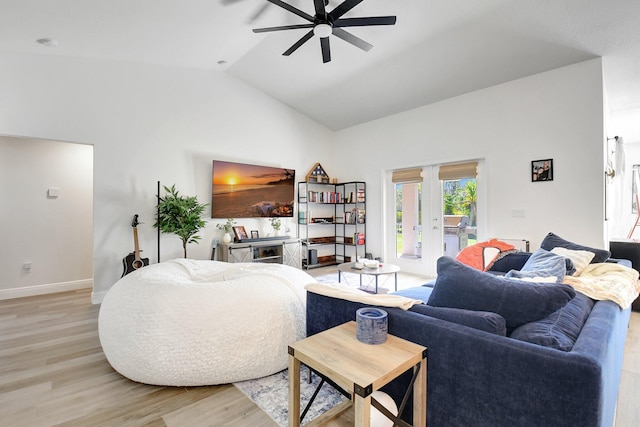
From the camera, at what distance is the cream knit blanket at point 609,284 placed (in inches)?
69.3

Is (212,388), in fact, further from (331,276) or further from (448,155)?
(448,155)

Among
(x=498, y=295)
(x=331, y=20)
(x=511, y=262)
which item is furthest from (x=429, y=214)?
(x=498, y=295)

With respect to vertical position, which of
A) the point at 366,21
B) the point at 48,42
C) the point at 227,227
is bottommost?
Result: the point at 227,227

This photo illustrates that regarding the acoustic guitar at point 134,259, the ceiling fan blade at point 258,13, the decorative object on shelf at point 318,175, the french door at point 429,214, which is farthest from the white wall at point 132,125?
the french door at point 429,214

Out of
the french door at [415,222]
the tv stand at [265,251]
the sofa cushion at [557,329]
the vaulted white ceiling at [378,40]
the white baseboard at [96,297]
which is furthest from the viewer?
the french door at [415,222]

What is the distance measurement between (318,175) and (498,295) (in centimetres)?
496

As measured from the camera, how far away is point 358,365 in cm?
116

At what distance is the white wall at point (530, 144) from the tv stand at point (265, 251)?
2.49m

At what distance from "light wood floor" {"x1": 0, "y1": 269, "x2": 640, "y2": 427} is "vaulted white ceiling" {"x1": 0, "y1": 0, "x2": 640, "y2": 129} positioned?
2.87m

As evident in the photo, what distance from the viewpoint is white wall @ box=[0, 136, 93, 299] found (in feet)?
13.0

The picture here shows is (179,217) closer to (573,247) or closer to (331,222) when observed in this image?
(331,222)

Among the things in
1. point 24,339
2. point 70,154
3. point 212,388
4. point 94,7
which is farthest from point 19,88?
point 212,388

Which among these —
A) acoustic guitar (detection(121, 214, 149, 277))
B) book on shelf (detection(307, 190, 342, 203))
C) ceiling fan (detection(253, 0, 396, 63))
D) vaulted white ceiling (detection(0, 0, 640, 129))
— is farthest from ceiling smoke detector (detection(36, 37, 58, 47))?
book on shelf (detection(307, 190, 342, 203))

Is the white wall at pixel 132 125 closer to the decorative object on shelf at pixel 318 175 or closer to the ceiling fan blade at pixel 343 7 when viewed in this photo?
the decorative object on shelf at pixel 318 175
